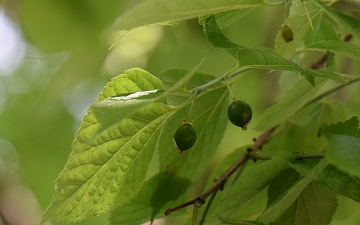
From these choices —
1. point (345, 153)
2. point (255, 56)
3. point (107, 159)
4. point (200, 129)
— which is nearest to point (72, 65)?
point (200, 129)

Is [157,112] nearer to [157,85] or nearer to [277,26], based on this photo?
[157,85]

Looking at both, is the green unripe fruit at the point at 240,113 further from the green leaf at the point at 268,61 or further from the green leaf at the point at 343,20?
the green leaf at the point at 343,20

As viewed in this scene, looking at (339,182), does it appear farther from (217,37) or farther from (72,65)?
(72,65)

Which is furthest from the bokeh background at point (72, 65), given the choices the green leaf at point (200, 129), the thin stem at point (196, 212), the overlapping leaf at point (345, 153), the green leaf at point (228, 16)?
the overlapping leaf at point (345, 153)

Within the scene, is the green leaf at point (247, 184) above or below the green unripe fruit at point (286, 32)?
→ below

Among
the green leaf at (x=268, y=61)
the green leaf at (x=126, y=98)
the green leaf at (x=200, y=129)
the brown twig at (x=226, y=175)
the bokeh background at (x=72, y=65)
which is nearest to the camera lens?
the green leaf at (x=126, y=98)

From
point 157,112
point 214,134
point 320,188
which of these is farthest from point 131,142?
point 320,188

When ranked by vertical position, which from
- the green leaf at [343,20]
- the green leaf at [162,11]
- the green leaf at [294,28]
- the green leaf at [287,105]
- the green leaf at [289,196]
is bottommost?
the green leaf at [289,196]
